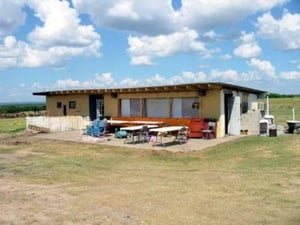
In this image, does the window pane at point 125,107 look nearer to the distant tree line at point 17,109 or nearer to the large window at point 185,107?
the large window at point 185,107

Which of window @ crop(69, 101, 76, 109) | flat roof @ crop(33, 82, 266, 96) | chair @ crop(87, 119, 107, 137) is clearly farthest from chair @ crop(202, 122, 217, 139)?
window @ crop(69, 101, 76, 109)

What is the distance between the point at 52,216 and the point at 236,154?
8.75 metres

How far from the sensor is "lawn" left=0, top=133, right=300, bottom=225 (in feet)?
20.8

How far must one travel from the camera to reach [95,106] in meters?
27.1

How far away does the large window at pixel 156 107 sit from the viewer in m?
22.5

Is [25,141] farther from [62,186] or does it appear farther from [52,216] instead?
[52,216]

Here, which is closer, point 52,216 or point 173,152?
point 52,216

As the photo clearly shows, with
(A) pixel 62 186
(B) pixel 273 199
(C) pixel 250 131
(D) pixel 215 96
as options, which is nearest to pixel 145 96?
(D) pixel 215 96

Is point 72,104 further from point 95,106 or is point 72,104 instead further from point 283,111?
point 283,111

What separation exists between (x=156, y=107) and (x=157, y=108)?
90 mm

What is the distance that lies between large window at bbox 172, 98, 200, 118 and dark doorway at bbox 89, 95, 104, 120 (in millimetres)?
6393

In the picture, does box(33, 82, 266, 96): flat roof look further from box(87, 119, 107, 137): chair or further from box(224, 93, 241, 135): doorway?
box(87, 119, 107, 137): chair

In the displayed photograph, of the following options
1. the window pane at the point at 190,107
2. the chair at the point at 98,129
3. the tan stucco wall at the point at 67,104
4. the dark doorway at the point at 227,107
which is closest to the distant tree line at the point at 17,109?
the tan stucco wall at the point at 67,104

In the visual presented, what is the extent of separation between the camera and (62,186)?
8.95 metres
